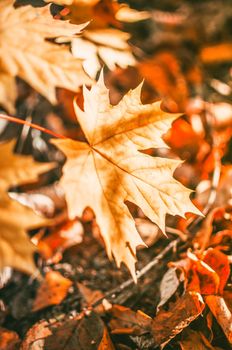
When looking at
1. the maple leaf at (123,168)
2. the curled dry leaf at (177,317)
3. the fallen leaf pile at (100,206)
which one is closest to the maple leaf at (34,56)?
the fallen leaf pile at (100,206)

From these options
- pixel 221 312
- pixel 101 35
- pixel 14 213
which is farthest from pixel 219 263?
pixel 101 35

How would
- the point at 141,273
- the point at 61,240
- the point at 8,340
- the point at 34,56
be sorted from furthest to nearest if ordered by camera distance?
the point at 61,240
the point at 141,273
the point at 8,340
the point at 34,56

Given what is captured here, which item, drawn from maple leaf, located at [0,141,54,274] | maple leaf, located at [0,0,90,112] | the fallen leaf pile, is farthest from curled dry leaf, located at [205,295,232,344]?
maple leaf, located at [0,0,90,112]

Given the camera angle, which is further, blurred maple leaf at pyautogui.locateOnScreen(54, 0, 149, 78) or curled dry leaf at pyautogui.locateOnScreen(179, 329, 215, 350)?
blurred maple leaf at pyautogui.locateOnScreen(54, 0, 149, 78)

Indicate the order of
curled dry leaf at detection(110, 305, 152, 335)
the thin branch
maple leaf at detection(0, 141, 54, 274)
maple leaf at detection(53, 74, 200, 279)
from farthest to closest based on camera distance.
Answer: the thin branch
curled dry leaf at detection(110, 305, 152, 335)
maple leaf at detection(53, 74, 200, 279)
maple leaf at detection(0, 141, 54, 274)

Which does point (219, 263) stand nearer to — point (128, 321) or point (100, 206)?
point (128, 321)

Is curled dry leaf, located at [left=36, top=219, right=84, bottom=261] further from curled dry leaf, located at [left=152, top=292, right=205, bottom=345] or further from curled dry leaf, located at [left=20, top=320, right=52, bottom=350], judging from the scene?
curled dry leaf, located at [left=152, top=292, right=205, bottom=345]

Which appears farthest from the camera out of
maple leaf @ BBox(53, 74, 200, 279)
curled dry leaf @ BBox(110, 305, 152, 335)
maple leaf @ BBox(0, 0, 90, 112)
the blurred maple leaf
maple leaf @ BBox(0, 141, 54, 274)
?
the blurred maple leaf
